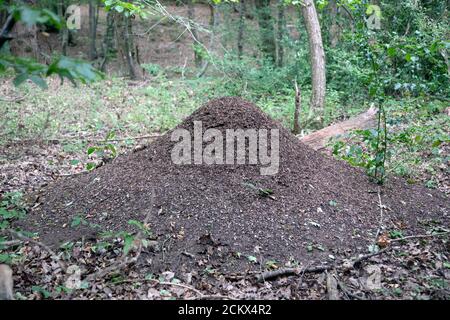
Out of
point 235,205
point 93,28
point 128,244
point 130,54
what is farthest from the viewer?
point 93,28

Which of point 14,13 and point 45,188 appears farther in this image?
point 45,188

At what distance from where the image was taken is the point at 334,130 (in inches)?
263

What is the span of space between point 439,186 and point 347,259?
2.29 m

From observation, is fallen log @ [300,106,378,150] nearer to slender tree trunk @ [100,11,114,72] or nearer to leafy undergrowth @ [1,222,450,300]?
leafy undergrowth @ [1,222,450,300]

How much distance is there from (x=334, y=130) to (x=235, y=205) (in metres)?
3.26

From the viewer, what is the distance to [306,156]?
466cm

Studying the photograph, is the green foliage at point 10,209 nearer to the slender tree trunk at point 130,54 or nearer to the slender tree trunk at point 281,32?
the slender tree trunk at point 130,54

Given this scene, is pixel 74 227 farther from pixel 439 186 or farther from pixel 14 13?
pixel 439 186

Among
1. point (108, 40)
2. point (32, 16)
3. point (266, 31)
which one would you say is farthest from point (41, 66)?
point (108, 40)

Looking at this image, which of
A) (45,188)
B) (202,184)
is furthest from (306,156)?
(45,188)

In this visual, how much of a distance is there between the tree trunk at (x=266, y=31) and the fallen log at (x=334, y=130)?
240 inches

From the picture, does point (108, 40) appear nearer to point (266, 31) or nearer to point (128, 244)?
point (266, 31)
